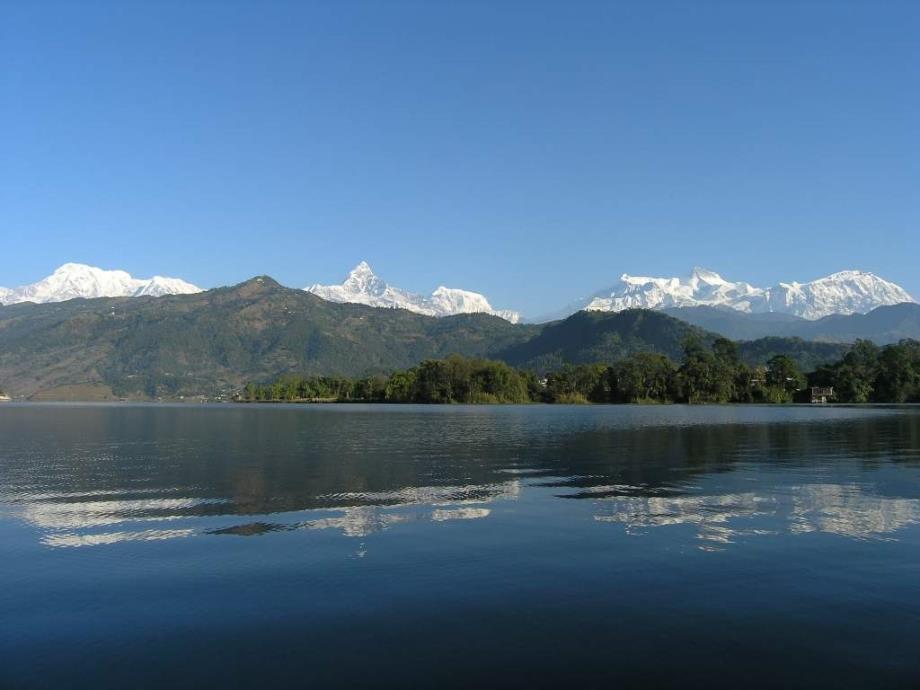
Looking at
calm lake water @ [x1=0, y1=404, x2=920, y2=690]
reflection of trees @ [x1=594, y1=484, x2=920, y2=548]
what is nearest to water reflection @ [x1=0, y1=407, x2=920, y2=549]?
reflection of trees @ [x1=594, y1=484, x2=920, y2=548]

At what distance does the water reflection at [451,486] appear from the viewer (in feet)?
102

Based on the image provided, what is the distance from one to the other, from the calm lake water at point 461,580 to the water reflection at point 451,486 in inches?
10.9

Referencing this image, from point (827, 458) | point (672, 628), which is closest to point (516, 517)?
point (672, 628)

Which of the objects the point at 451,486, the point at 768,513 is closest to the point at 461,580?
the point at 768,513

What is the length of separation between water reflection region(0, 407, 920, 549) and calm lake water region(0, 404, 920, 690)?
10.9 inches

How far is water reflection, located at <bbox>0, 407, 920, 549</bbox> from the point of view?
31000mm

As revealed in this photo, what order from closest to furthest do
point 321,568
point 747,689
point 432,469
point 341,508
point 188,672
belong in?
point 747,689 < point 188,672 < point 321,568 < point 341,508 < point 432,469

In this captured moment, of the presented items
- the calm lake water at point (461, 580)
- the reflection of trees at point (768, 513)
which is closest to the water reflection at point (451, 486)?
the reflection of trees at point (768, 513)

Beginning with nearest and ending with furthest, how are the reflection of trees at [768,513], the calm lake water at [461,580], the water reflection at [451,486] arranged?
the calm lake water at [461,580]
the reflection of trees at [768,513]
the water reflection at [451,486]

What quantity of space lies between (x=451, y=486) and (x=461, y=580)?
20349mm

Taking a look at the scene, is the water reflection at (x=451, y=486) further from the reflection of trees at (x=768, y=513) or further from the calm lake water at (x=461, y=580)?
the calm lake water at (x=461, y=580)

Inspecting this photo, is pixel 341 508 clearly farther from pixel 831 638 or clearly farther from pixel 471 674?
pixel 831 638

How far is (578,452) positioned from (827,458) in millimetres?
20224

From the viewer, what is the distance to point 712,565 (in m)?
23.8
